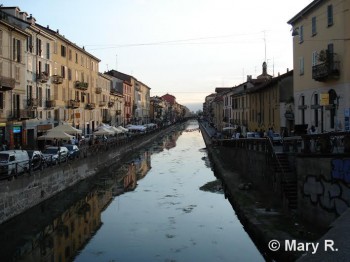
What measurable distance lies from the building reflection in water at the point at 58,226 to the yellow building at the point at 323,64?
14946 millimetres

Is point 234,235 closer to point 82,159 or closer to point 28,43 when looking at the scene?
point 82,159

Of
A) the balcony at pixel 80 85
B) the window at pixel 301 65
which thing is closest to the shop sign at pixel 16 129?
the balcony at pixel 80 85

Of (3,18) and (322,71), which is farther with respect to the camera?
(3,18)

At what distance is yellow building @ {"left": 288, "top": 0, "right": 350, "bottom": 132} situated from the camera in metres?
27.9

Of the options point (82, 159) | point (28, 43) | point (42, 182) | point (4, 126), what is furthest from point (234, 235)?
point (28, 43)

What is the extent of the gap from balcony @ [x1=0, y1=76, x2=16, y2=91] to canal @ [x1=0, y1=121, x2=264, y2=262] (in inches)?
412

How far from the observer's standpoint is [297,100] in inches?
1475

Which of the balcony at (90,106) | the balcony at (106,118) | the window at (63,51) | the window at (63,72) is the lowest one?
the balcony at (106,118)

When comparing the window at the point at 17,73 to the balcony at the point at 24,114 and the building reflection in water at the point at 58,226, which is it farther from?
the building reflection in water at the point at 58,226

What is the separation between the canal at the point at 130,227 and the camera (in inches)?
670

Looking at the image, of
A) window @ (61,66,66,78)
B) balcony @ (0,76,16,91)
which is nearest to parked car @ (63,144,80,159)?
balcony @ (0,76,16,91)

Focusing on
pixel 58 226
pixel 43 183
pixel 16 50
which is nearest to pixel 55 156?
pixel 43 183

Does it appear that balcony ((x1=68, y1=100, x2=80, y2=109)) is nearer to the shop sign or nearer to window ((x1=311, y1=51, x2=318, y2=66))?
the shop sign

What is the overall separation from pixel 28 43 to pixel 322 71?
2819cm
